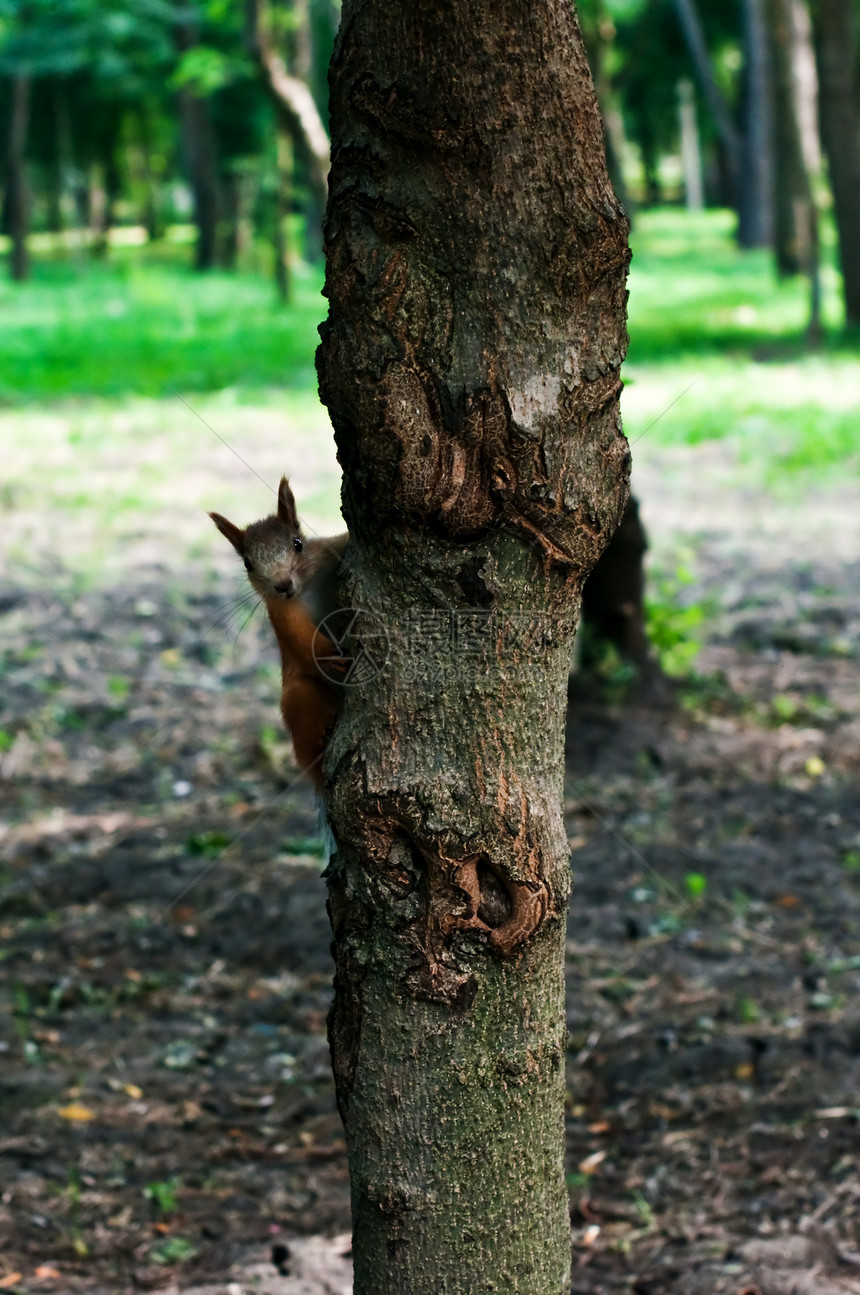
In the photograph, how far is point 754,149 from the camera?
29.5 m

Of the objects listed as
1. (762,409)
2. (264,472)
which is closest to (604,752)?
(264,472)

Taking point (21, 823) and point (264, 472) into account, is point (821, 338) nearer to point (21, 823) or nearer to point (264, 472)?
point (264, 472)

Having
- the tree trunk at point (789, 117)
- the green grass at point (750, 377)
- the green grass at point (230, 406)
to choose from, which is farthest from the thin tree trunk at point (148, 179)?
the tree trunk at point (789, 117)

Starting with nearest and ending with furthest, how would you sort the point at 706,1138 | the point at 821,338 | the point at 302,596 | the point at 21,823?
the point at 302,596, the point at 706,1138, the point at 21,823, the point at 821,338

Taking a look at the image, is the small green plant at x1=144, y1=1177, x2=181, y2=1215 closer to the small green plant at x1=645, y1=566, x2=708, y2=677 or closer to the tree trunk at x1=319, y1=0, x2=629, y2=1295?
the tree trunk at x1=319, y1=0, x2=629, y2=1295

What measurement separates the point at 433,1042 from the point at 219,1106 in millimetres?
1994

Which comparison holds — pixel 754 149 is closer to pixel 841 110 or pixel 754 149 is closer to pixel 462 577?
pixel 841 110

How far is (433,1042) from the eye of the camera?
6.35ft

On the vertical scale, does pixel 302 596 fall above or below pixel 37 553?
above

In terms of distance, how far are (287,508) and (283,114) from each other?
12.1m

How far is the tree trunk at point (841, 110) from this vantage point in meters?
13.7

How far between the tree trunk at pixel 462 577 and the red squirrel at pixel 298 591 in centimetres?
45

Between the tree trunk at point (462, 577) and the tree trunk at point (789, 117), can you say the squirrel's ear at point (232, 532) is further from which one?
the tree trunk at point (789, 117)

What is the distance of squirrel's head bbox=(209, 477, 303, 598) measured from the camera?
2496mm
